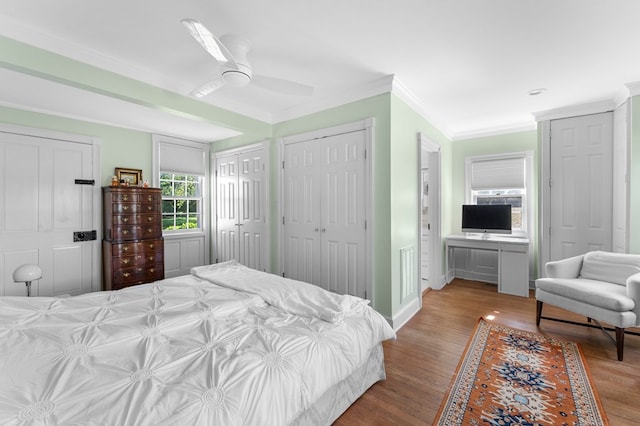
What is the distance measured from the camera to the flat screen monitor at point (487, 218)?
4602 mm

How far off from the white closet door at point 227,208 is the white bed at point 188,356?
8.20 feet

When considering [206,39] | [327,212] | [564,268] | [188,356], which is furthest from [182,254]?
[564,268]

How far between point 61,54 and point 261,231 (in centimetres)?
280

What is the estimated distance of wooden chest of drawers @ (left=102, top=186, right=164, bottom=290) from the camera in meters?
3.83

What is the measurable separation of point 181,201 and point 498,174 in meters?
5.56

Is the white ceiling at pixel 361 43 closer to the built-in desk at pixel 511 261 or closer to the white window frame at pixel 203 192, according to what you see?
the white window frame at pixel 203 192

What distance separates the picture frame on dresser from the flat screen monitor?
5346mm

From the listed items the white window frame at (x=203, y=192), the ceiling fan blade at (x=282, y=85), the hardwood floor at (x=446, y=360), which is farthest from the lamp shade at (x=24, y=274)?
the hardwood floor at (x=446, y=360)

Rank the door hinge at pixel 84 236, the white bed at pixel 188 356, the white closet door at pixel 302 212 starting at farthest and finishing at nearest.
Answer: the door hinge at pixel 84 236 < the white closet door at pixel 302 212 < the white bed at pixel 188 356

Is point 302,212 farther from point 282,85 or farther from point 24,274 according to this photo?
point 24,274

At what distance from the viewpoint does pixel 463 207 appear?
4973 millimetres

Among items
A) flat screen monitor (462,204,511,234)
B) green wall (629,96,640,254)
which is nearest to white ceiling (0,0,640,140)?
green wall (629,96,640,254)

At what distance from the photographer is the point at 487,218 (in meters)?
4.75

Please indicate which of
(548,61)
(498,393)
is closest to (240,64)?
(548,61)
